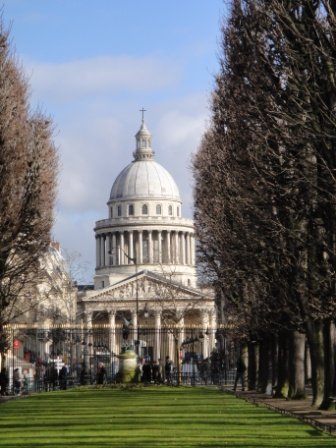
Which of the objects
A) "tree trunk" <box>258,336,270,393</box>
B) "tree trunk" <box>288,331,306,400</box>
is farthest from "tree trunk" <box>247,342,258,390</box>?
"tree trunk" <box>288,331,306,400</box>

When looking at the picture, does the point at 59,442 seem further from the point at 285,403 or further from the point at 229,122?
the point at 229,122

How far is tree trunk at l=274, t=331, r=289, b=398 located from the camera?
47.7 m

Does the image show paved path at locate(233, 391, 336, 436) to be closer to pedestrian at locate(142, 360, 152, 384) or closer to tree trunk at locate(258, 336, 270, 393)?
tree trunk at locate(258, 336, 270, 393)

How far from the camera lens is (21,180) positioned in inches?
1662

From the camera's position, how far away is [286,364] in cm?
5044

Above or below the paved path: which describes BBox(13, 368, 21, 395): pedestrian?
above

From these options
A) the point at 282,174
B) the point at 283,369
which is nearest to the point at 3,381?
the point at 283,369

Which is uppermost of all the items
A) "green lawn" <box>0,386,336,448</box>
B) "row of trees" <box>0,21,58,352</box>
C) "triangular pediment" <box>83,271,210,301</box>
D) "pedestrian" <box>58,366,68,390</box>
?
"triangular pediment" <box>83,271,210,301</box>

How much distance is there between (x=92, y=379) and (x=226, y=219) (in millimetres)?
39902

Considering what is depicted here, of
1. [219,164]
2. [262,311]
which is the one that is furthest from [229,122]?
[262,311]

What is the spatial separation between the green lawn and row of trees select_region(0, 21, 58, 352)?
546 cm

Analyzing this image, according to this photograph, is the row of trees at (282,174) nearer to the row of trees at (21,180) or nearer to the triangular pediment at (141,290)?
the row of trees at (21,180)

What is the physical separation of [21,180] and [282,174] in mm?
10956

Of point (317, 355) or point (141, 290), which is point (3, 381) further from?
point (141, 290)
